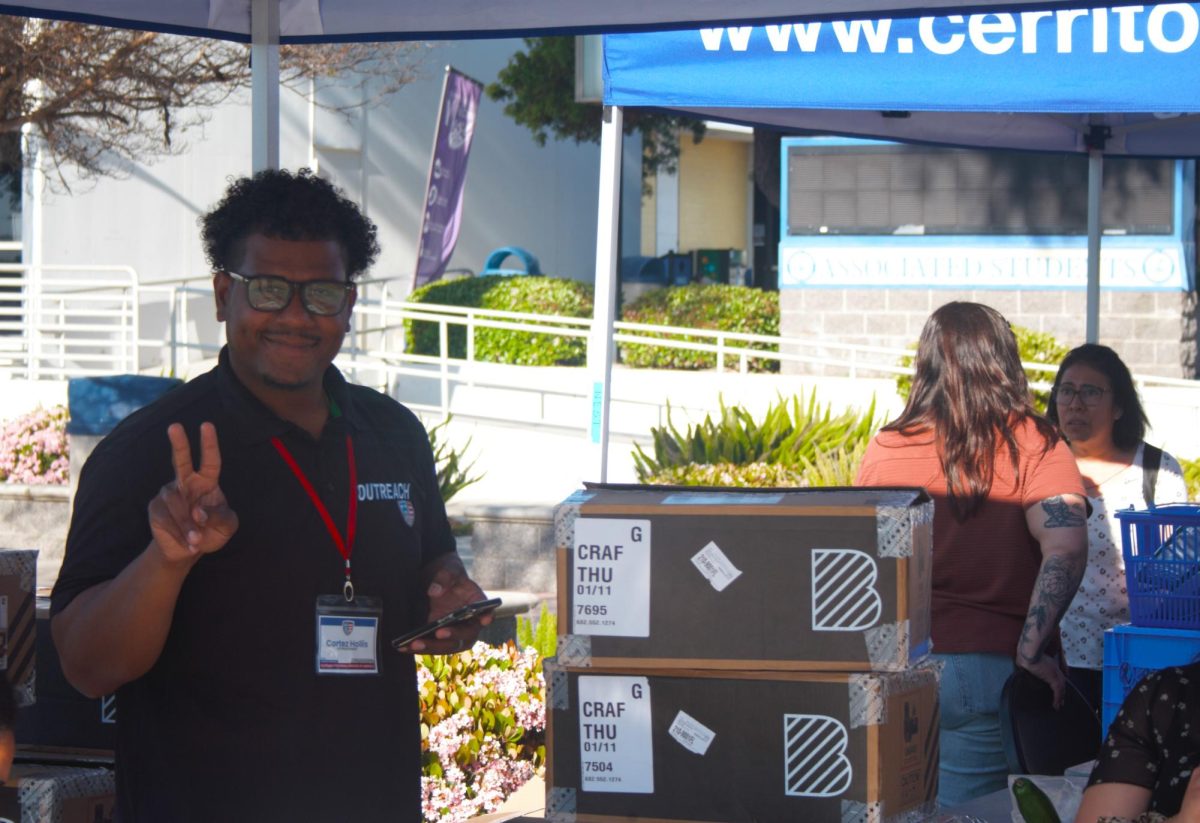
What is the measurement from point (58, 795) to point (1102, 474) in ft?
11.5

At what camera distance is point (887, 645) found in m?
2.70

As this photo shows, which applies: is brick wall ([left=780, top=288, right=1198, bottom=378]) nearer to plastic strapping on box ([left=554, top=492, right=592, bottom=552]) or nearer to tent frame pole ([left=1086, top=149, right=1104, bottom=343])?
tent frame pole ([left=1086, top=149, right=1104, bottom=343])

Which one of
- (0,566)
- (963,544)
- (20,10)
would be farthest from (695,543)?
(20,10)

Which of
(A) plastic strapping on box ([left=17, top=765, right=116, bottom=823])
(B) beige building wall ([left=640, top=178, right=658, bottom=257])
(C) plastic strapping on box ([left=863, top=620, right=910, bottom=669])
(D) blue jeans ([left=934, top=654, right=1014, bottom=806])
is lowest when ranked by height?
(D) blue jeans ([left=934, top=654, right=1014, bottom=806])

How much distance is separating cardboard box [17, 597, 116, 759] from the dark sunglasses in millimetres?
931

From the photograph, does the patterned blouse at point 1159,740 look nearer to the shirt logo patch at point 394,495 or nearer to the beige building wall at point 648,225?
the shirt logo patch at point 394,495

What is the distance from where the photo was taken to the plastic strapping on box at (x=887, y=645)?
2695mm

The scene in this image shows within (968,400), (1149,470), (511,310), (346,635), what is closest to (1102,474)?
(1149,470)

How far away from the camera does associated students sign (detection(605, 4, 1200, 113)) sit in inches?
202

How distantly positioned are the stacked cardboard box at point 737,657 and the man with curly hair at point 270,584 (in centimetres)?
27

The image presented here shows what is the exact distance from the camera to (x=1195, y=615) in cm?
361

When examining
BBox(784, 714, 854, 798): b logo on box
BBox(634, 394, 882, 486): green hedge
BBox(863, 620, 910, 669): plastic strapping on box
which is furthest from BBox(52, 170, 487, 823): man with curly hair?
BBox(634, 394, 882, 486): green hedge

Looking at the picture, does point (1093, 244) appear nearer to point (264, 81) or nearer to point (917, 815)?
point (264, 81)

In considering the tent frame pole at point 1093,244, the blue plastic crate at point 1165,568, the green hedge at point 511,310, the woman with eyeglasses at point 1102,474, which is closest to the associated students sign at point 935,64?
the woman with eyeglasses at point 1102,474
